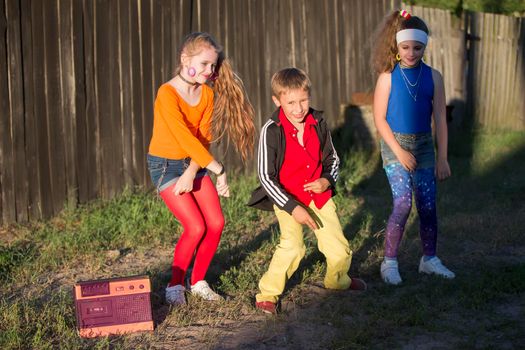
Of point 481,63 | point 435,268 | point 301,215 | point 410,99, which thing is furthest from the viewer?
point 481,63

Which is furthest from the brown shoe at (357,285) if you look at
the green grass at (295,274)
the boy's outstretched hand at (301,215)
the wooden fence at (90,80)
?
the wooden fence at (90,80)

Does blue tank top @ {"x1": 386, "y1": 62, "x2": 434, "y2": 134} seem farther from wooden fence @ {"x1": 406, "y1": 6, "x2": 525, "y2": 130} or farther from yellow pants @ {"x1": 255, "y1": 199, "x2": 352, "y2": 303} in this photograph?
wooden fence @ {"x1": 406, "y1": 6, "x2": 525, "y2": 130}

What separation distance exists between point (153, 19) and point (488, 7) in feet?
28.1

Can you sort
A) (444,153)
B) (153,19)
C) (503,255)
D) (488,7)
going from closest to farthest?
(444,153) < (503,255) < (153,19) < (488,7)

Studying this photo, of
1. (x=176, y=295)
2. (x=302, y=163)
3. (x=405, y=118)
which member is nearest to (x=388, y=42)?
(x=405, y=118)

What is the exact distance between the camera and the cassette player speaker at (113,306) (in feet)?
15.3

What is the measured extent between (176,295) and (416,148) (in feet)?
6.15

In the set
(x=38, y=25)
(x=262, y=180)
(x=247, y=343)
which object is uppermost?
(x=38, y=25)

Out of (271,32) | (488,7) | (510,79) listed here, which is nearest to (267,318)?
(271,32)

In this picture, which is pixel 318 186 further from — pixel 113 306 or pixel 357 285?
pixel 113 306

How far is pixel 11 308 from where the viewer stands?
4844 mm

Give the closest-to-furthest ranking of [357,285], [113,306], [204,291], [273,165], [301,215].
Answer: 1. [113,306]
2. [301,215]
3. [273,165]
4. [204,291]
5. [357,285]

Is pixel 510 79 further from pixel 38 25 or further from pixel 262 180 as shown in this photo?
pixel 262 180

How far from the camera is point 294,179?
511cm
